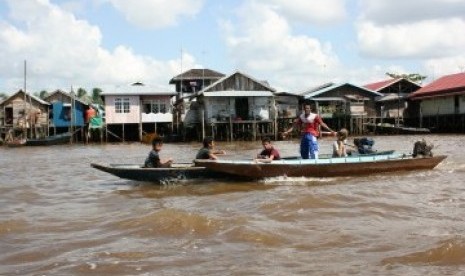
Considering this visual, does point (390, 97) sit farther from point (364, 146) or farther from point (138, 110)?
point (364, 146)

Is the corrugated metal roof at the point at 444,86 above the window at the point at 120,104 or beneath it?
above

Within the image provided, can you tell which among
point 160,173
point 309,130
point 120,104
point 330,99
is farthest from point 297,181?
point 330,99

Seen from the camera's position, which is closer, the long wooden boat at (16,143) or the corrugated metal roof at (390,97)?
the long wooden boat at (16,143)

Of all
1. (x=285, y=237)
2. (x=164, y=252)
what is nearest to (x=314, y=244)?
(x=285, y=237)

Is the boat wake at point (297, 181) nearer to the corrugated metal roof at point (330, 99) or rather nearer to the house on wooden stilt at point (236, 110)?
the house on wooden stilt at point (236, 110)

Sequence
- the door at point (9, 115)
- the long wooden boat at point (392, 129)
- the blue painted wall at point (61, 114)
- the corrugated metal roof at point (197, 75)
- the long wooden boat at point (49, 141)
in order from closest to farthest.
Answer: the long wooden boat at point (49, 141), the long wooden boat at point (392, 129), the door at point (9, 115), the blue painted wall at point (61, 114), the corrugated metal roof at point (197, 75)

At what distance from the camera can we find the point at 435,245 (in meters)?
5.87

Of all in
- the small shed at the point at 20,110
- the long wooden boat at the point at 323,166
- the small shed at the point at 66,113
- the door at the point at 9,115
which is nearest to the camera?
the long wooden boat at the point at 323,166

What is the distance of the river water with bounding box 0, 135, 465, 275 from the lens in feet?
17.7

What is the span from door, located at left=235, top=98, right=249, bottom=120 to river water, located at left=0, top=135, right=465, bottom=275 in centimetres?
2179

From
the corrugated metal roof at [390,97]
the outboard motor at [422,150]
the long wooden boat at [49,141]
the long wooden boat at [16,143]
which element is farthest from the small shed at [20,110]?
the outboard motor at [422,150]

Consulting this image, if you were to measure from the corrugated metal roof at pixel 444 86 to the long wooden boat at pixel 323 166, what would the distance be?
2340 cm

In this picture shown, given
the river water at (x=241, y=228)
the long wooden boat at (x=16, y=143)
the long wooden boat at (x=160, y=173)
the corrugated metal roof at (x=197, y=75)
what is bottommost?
the river water at (x=241, y=228)

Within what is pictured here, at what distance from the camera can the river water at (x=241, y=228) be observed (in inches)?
213
